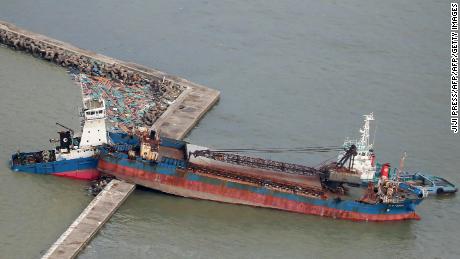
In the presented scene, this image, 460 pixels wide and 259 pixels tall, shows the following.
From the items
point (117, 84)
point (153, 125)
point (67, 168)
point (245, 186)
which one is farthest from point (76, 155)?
point (117, 84)

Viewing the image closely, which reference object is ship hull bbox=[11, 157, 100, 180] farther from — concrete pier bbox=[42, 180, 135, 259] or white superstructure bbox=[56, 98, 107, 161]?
concrete pier bbox=[42, 180, 135, 259]

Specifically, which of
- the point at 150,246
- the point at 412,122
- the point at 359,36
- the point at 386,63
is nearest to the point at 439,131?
the point at 412,122

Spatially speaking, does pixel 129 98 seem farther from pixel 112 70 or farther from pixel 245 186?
pixel 245 186

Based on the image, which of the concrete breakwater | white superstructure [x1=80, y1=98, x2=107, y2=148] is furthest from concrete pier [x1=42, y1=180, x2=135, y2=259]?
the concrete breakwater

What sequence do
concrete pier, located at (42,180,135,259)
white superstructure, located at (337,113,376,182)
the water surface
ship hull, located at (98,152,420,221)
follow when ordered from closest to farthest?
concrete pier, located at (42,180,135,259)
the water surface
ship hull, located at (98,152,420,221)
white superstructure, located at (337,113,376,182)

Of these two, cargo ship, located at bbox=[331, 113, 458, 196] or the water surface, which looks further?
cargo ship, located at bbox=[331, 113, 458, 196]
